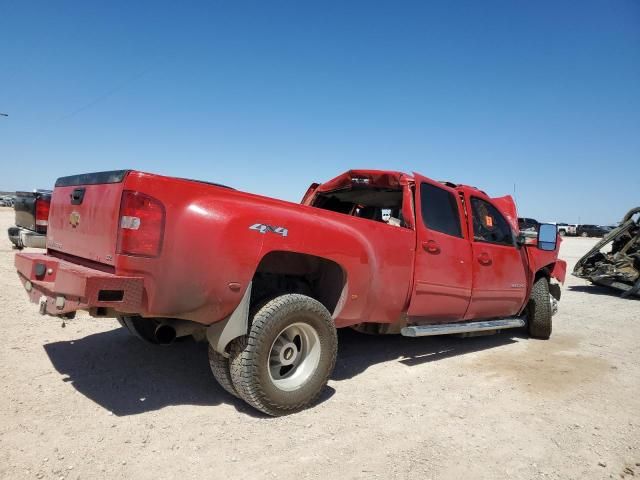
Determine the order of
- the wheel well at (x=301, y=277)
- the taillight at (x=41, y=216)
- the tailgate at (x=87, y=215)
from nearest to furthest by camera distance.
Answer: the tailgate at (x=87, y=215), the wheel well at (x=301, y=277), the taillight at (x=41, y=216)

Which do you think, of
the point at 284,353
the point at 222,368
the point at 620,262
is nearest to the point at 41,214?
the point at 222,368

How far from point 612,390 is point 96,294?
15.1ft

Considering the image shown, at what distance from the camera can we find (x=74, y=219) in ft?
10.7

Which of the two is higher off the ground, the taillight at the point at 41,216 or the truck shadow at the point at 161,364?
the taillight at the point at 41,216

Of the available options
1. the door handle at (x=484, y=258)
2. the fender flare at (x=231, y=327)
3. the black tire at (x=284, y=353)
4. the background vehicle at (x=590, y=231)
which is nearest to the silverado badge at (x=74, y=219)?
the fender flare at (x=231, y=327)

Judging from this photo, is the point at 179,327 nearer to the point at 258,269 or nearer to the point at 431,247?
the point at 258,269

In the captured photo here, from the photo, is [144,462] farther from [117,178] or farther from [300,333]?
[117,178]

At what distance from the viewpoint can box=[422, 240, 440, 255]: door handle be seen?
4.36 meters

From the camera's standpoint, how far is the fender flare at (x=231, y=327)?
9.82ft

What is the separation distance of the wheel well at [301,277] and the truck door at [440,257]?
0.94 m

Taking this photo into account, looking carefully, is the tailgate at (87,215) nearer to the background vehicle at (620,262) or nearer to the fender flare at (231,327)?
the fender flare at (231,327)

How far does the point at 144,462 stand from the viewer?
256 cm

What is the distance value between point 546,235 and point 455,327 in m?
1.81

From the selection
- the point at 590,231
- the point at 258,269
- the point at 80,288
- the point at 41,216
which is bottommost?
the point at 80,288
